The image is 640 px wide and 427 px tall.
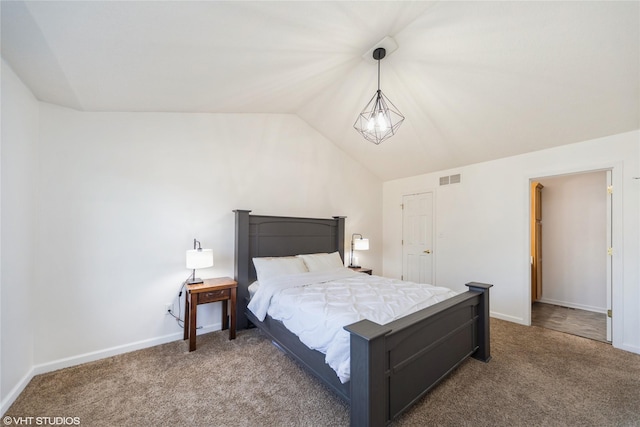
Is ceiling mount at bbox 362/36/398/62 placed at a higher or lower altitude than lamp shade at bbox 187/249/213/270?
higher

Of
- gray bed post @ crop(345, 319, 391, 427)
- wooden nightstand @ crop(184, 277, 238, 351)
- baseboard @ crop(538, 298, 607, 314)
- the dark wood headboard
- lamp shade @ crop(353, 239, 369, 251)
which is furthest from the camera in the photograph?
lamp shade @ crop(353, 239, 369, 251)

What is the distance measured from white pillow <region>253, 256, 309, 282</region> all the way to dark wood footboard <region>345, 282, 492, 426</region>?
5.86ft

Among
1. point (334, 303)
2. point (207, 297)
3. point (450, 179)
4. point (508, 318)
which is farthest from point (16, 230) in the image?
point (508, 318)

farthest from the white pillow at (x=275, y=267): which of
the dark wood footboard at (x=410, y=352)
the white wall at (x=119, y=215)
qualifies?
the dark wood footboard at (x=410, y=352)

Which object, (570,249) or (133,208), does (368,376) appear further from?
(570,249)

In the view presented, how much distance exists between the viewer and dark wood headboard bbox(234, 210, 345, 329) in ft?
10.8

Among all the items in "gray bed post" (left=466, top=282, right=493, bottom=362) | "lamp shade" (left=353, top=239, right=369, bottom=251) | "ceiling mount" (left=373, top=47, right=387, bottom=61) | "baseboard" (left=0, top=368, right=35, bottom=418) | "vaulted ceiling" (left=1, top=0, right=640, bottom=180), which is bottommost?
"baseboard" (left=0, top=368, right=35, bottom=418)

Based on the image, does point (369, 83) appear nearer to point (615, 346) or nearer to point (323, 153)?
point (323, 153)

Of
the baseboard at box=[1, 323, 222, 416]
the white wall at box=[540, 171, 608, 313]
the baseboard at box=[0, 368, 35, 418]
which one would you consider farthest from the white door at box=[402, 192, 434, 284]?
the baseboard at box=[0, 368, 35, 418]

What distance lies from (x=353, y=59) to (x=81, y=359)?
410 centimetres

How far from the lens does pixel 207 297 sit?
2.86 metres

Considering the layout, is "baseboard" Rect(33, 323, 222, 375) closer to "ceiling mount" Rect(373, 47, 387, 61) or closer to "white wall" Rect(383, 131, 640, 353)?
"ceiling mount" Rect(373, 47, 387, 61)

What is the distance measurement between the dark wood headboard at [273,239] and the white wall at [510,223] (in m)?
1.67

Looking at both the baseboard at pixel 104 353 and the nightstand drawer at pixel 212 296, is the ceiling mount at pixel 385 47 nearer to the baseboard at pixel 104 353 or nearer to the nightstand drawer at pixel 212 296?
the nightstand drawer at pixel 212 296
